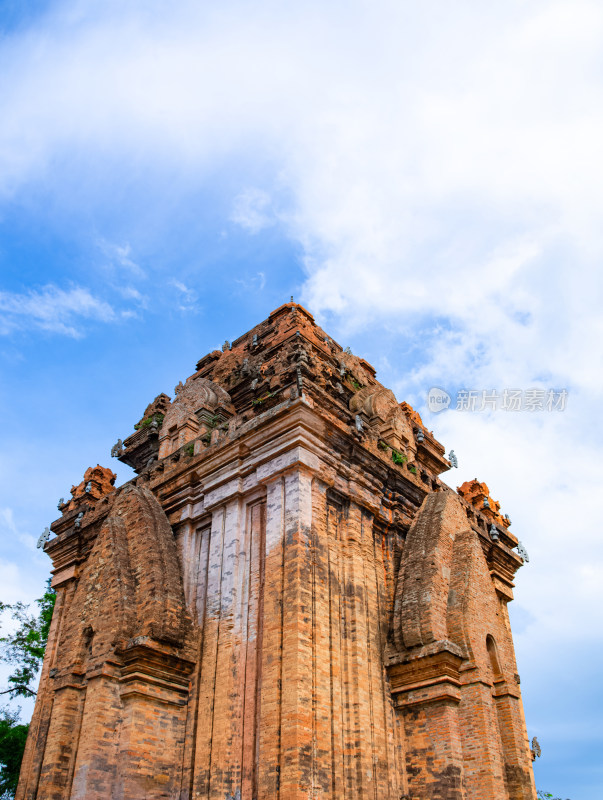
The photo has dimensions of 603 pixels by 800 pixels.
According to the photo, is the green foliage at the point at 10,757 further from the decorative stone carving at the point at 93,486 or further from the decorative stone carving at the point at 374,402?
the decorative stone carving at the point at 374,402

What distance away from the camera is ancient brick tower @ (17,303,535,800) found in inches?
487

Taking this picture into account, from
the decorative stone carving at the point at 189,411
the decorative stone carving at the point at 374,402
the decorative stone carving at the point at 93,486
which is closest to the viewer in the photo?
the decorative stone carving at the point at 189,411

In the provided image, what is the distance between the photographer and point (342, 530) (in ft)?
48.5

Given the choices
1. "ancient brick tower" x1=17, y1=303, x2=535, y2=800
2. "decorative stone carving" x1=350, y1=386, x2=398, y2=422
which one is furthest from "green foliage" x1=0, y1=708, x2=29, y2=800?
"decorative stone carving" x1=350, y1=386, x2=398, y2=422

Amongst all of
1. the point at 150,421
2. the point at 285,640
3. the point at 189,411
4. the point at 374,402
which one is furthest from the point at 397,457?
the point at 150,421

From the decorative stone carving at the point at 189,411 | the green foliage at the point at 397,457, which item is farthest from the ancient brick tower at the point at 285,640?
the decorative stone carving at the point at 189,411

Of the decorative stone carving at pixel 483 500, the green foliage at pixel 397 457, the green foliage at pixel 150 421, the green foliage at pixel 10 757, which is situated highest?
the green foliage at pixel 150 421

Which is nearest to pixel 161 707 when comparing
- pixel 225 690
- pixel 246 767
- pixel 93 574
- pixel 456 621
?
pixel 225 690

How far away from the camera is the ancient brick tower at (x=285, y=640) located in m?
12.4

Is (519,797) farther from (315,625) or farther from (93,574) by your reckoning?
(93,574)

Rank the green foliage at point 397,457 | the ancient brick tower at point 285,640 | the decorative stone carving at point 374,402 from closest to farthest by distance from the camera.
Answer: the ancient brick tower at point 285,640, the green foliage at point 397,457, the decorative stone carving at point 374,402

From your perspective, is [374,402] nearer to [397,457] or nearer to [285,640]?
[397,457]

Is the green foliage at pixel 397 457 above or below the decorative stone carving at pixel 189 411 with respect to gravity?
below

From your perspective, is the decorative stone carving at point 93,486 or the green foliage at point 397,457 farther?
the decorative stone carving at point 93,486
